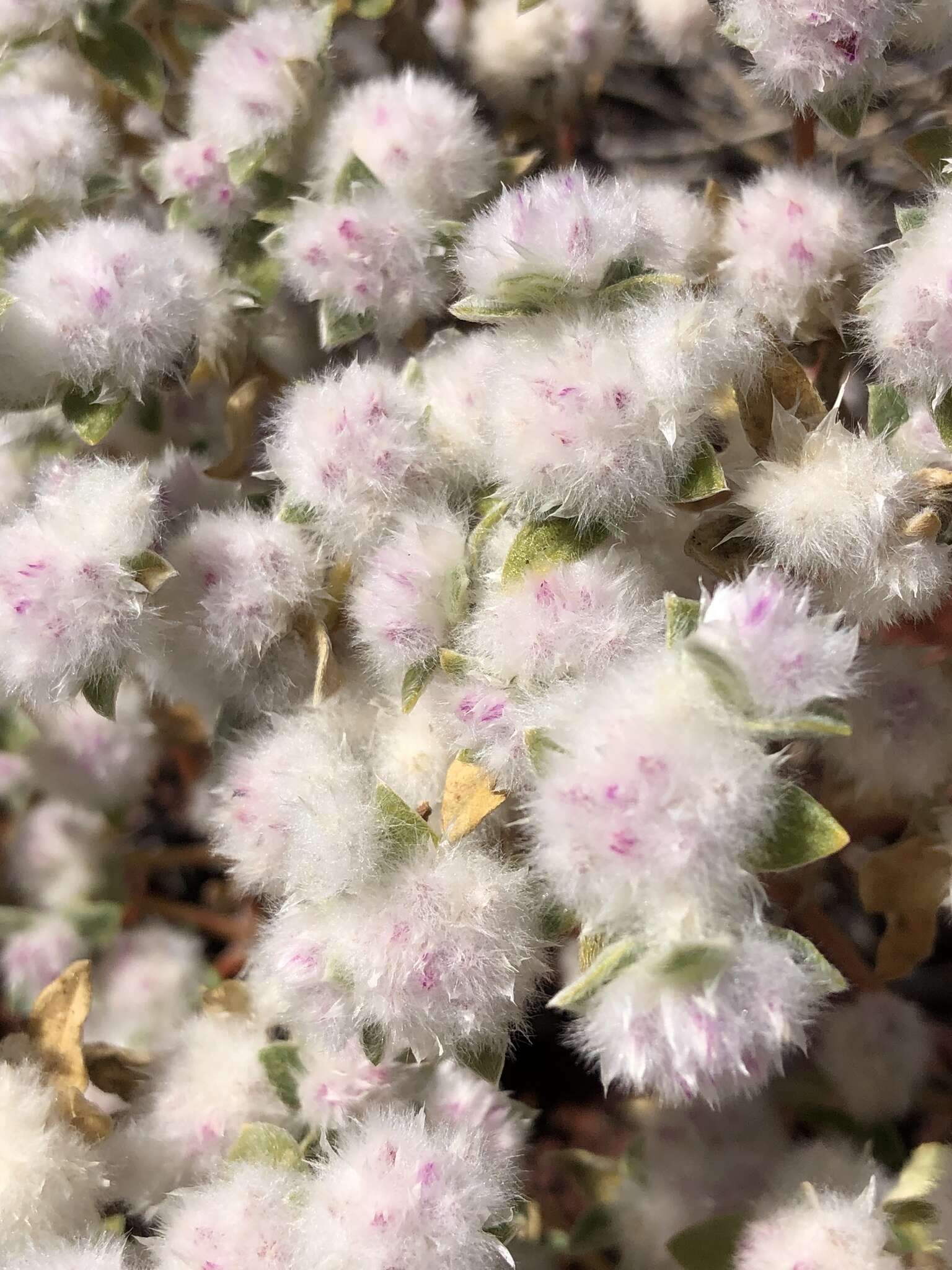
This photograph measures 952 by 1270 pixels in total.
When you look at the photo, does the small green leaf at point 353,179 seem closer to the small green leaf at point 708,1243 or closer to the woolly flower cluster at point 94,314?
the woolly flower cluster at point 94,314

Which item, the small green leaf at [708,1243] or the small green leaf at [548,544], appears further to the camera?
the small green leaf at [708,1243]

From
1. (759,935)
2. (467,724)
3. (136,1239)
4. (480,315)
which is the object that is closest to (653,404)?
(480,315)

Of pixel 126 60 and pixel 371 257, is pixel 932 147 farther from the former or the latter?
pixel 126 60

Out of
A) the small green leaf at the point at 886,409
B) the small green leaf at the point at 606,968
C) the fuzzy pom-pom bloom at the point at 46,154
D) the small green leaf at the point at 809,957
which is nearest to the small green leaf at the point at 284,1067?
the small green leaf at the point at 606,968

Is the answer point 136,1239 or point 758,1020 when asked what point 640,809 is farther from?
point 136,1239

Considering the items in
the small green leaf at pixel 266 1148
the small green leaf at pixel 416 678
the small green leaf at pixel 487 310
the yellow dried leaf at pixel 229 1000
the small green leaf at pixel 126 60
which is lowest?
the yellow dried leaf at pixel 229 1000
